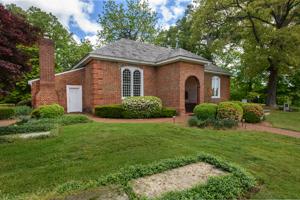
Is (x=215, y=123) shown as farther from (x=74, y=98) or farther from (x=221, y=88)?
(x=221, y=88)

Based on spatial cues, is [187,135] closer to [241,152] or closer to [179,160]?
[241,152]

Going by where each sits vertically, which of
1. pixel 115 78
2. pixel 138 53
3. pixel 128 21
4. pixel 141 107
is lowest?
pixel 141 107

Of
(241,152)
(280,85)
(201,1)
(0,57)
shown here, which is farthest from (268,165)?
(280,85)

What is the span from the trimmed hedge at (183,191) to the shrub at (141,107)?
8.07 meters

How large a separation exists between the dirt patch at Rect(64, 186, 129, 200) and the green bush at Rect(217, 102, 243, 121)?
29.4 feet

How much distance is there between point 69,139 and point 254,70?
1923cm

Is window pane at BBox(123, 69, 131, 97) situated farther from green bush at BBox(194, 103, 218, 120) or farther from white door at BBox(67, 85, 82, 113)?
green bush at BBox(194, 103, 218, 120)

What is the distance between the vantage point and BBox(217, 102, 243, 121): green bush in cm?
1080

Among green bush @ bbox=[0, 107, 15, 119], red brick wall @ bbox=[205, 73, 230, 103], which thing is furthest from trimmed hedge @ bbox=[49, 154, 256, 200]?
red brick wall @ bbox=[205, 73, 230, 103]

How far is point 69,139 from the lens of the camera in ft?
20.3

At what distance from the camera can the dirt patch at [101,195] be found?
2.90 metres

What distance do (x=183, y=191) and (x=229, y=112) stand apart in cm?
862

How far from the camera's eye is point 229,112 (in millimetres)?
10836

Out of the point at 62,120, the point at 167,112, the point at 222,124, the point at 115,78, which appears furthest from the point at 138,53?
the point at 222,124
